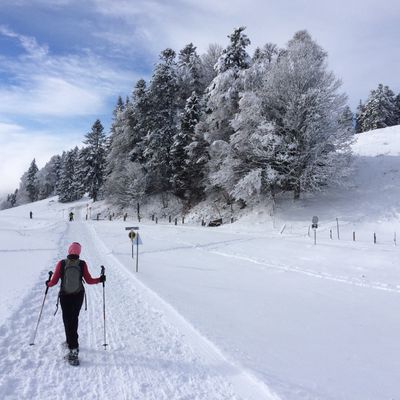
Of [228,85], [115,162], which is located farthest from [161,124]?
[228,85]

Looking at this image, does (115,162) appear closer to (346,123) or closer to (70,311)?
(346,123)

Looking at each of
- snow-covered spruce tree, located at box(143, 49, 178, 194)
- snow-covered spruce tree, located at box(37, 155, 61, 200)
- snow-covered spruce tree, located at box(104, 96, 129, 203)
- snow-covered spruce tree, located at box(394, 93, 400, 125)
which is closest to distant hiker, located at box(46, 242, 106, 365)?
snow-covered spruce tree, located at box(143, 49, 178, 194)

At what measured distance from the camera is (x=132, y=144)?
52.7 m

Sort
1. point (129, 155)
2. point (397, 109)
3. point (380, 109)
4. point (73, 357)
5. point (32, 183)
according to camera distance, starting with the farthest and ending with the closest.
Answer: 1. point (32, 183)
2. point (397, 109)
3. point (380, 109)
4. point (129, 155)
5. point (73, 357)

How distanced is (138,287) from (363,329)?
269 inches

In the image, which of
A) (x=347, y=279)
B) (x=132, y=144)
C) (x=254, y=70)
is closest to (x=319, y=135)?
(x=254, y=70)

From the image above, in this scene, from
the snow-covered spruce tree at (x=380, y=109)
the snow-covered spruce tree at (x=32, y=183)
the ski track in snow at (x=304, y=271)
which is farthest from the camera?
the snow-covered spruce tree at (x=32, y=183)

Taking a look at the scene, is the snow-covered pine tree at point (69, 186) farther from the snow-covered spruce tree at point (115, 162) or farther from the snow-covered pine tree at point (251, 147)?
the snow-covered pine tree at point (251, 147)

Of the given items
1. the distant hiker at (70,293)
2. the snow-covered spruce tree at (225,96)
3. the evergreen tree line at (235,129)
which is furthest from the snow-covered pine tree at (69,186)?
the distant hiker at (70,293)

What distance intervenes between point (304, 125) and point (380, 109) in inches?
1608

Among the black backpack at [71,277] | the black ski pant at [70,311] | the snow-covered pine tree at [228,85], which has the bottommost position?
the black ski pant at [70,311]

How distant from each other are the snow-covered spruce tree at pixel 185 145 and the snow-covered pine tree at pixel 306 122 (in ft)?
39.8

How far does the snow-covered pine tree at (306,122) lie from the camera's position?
29328 millimetres

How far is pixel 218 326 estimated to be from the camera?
829cm
